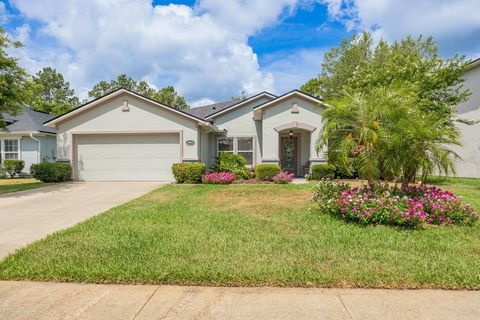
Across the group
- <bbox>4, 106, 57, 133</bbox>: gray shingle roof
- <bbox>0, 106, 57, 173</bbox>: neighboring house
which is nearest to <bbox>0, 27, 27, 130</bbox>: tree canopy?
<bbox>4, 106, 57, 133</bbox>: gray shingle roof

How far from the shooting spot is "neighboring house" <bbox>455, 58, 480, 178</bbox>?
49.7 feet

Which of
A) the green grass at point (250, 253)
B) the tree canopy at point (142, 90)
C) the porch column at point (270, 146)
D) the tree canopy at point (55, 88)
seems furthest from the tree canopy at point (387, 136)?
the tree canopy at point (55, 88)

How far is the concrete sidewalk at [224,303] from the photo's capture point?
2.87 metres

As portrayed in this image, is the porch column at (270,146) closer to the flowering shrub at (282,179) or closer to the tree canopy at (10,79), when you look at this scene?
the flowering shrub at (282,179)

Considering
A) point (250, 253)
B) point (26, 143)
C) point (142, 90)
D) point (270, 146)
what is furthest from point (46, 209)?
point (142, 90)

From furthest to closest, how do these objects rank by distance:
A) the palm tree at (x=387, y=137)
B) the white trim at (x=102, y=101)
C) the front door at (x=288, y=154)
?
1. the front door at (x=288, y=154)
2. the white trim at (x=102, y=101)
3. the palm tree at (x=387, y=137)

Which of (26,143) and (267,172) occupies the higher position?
(26,143)

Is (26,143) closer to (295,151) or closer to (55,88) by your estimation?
(295,151)

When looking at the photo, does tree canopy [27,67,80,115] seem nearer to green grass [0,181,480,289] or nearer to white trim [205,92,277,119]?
white trim [205,92,277,119]

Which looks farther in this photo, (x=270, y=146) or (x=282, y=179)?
(x=270, y=146)

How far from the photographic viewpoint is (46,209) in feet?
26.3

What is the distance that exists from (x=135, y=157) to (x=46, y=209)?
724 cm

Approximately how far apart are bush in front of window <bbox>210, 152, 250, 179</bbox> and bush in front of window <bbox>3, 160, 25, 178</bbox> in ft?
Answer: 42.2

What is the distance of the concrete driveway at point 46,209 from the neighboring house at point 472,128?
16903 mm
